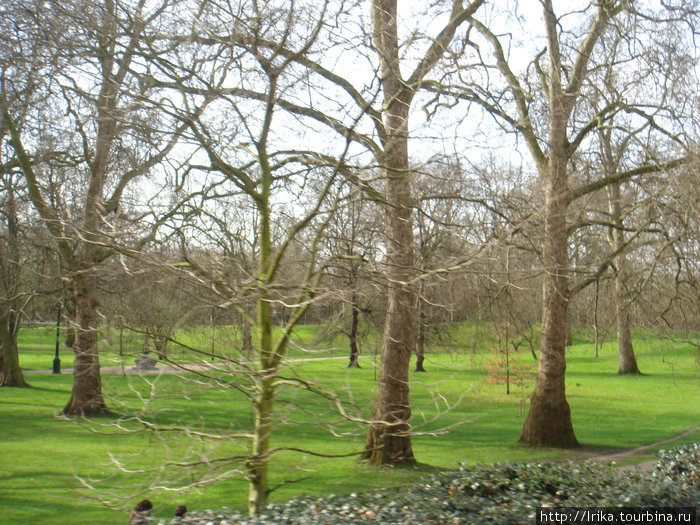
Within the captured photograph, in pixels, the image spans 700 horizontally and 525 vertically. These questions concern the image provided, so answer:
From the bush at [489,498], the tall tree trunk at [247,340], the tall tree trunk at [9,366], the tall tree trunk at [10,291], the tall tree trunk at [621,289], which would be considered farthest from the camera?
the tall tree trunk at [9,366]

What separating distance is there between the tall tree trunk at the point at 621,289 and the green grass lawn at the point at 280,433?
173 centimetres

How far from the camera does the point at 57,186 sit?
15.1 metres

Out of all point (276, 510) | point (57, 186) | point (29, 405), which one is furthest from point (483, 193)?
point (29, 405)

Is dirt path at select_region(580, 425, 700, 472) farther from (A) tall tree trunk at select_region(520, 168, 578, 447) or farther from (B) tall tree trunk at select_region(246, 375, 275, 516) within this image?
(B) tall tree trunk at select_region(246, 375, 275, 516)

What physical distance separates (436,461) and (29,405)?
14699 mm

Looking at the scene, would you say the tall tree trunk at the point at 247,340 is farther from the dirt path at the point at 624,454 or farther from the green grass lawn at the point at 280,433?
the dirt path at the point at 624,454

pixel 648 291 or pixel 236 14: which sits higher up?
pixel 236 14

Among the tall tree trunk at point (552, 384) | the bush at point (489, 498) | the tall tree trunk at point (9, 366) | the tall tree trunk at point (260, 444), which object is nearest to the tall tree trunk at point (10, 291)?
the tall tree trunk at point (9, 366)

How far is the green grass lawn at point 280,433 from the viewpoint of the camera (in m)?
6.18

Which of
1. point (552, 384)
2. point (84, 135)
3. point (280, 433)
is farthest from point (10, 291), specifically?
point (552, 384)

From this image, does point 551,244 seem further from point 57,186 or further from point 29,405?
point 29,405

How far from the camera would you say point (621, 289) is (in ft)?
58.7

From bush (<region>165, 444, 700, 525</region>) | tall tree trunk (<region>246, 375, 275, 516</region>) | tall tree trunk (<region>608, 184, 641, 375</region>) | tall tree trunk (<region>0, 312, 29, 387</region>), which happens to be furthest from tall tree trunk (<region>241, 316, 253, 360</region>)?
tall tree trunk (<region>0, 312, 29, 387</region>)

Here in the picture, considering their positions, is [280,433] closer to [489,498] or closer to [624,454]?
[624,454]
